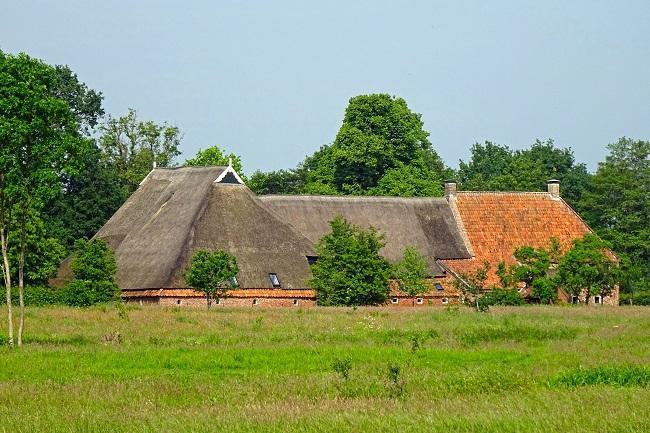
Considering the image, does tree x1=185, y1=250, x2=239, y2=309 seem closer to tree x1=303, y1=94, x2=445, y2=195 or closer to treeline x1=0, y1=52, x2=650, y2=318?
treeline x1=0, y1=52, x2=650, y2=318

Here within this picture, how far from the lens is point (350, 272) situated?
182 feet

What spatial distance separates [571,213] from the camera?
69750 mm

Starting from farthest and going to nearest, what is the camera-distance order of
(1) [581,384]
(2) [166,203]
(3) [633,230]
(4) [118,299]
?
(3) [633,230] → (2) [166,203] → (4) [118,299] → (1) [581,384]

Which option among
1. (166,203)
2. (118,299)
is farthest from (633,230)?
(118,299)

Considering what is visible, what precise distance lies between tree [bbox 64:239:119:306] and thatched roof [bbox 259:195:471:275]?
13.9 meters

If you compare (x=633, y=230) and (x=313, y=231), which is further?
(x=633, y=230)

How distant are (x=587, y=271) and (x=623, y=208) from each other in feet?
77.1

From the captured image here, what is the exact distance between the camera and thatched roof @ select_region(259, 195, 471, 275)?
6675 centimetres

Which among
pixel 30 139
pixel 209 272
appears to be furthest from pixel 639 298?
pixel 30 139

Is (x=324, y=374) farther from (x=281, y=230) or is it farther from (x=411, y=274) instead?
(x=281, y=230)

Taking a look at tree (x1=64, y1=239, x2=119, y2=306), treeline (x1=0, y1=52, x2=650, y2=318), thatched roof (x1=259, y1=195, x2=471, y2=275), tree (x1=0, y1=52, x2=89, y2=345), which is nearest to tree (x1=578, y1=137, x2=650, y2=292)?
treeline (x1=0, y1=52, x2=650, y2=318)

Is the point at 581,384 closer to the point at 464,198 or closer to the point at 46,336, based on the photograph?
the point at 46,336

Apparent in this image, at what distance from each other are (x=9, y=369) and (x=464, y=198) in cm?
4928

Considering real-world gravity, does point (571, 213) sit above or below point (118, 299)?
above
